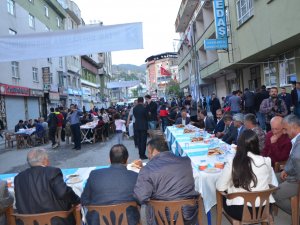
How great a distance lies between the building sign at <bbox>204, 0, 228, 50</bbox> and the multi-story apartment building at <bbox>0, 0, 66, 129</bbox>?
13335 millimetres

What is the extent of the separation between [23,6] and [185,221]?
2725cm

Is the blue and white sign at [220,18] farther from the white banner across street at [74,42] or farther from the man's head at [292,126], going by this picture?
the man's head at [292,126]

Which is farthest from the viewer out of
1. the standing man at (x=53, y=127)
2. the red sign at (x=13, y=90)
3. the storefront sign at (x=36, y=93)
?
the storefront sign at (x=36, y=93)

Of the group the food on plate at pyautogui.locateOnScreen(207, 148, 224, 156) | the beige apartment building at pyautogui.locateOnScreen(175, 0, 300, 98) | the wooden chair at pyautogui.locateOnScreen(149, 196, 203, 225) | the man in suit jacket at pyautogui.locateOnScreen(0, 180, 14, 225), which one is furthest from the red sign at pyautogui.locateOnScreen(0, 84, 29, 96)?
the wooden chair at pyautogui.locateOnScreen(149, 196, 203, 225)

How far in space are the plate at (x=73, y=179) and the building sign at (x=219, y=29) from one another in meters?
13.7

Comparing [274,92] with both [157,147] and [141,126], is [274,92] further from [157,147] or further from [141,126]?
[157,147]

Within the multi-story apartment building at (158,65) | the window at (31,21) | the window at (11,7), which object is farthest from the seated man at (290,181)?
the multi-story apartment building at (158,65)

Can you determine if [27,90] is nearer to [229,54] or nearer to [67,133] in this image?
[67,133]

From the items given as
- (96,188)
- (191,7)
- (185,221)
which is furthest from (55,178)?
(191,7)

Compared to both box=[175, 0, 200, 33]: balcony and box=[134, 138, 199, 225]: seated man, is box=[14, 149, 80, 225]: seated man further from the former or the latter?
box=[175, 0, 200, 33]: balcony

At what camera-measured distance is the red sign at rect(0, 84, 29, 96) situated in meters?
20.5

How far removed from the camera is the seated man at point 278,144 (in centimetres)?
501

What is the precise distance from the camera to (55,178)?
11.1 feet

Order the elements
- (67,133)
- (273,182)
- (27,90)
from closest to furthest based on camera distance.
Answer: (273,182)
(67,133)
(27,90)
